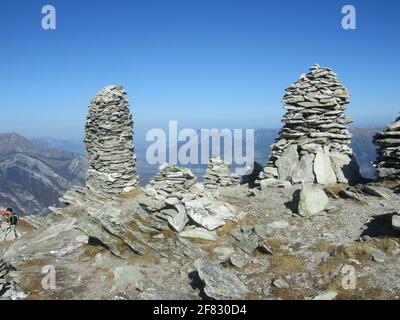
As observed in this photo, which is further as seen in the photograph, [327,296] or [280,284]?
[280,284]

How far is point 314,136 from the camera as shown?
30266mm

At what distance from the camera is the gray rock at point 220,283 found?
1528 centimetres

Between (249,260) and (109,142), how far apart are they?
25.7 metres

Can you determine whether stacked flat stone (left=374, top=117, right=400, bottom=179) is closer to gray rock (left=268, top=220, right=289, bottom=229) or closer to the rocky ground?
the rocky ground

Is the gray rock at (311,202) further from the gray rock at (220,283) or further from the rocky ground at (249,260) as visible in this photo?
the gray rock at (220,283)

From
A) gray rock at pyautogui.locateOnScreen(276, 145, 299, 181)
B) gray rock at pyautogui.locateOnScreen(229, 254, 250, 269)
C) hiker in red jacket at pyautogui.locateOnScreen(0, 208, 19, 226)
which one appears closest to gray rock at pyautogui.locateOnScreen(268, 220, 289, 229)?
gray rock at pyautogui.locateOnScreen(229, 254, 250, 269)

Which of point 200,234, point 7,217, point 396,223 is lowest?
point 7,217

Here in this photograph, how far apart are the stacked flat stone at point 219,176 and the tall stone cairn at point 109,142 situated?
28.2 ft

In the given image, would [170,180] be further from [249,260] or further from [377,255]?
[377,255]

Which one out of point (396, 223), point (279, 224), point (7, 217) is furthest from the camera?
point (7, 217)

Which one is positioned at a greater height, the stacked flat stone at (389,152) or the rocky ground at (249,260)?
the stacked flat stone at (389,152)

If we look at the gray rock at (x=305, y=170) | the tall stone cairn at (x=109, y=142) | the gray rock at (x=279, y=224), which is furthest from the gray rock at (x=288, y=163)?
the tall stone cairn at (x=109, y=142)

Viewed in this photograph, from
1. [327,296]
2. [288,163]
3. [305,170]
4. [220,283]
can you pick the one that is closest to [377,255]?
[327,296]
